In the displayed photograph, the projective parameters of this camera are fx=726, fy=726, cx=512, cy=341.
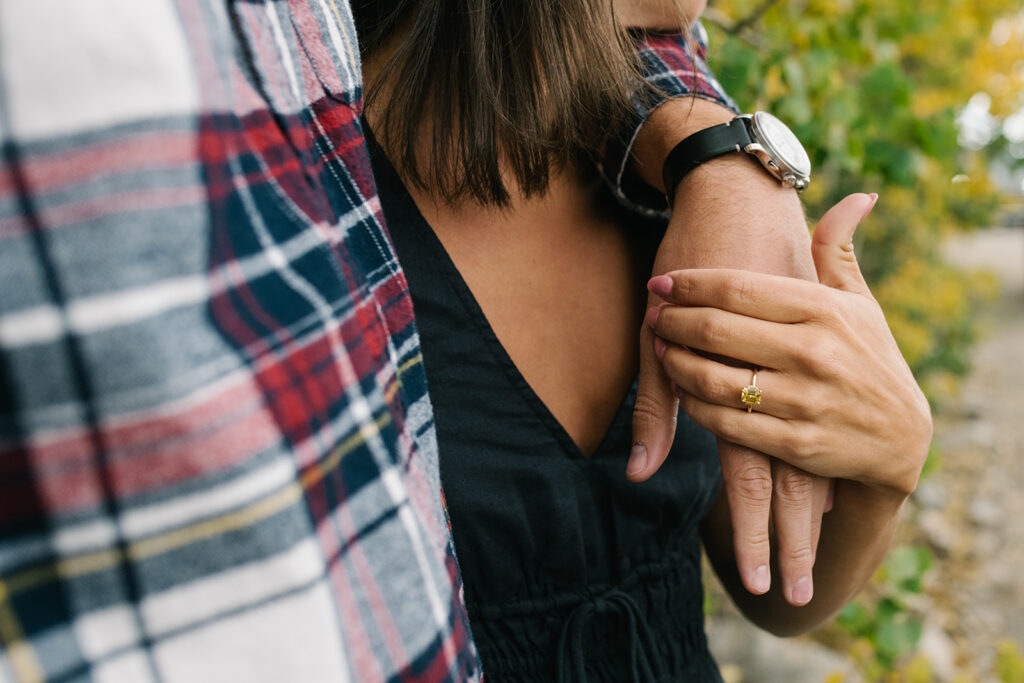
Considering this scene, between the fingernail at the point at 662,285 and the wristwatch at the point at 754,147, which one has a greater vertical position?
the wristwatch at the point at 754,147

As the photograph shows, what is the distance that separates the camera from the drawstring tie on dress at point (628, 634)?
106 cm

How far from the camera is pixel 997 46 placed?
311cm

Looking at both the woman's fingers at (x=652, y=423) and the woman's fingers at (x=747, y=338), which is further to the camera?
the woman's fingers at (x=652, y=423)

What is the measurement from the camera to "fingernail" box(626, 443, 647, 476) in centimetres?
93

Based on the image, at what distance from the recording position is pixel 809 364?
80 cm

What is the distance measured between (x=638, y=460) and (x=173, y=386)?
0.64m

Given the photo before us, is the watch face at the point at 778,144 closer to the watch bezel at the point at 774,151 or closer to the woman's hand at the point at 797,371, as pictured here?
the watch bezel at the point at 774,151

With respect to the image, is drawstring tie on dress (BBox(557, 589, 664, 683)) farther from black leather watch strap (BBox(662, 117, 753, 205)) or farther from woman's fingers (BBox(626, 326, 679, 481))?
black leather watch strap (BBox(662, 117, 753, 205))

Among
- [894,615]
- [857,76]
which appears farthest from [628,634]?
[857,76]

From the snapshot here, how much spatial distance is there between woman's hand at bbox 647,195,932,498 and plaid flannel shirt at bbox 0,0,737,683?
440 mm

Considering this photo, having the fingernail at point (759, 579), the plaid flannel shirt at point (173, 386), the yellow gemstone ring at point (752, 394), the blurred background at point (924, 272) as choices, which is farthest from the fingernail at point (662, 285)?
the blurred background at point (924, 272)

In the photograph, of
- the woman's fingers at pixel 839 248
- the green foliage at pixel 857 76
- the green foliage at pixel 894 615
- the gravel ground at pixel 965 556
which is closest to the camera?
Result: the woman's fingers at pixel 839 248

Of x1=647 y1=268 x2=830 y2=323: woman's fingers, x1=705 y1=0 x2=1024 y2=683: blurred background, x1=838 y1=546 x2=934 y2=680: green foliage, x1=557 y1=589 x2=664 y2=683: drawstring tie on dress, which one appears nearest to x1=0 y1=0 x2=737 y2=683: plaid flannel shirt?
x1=647 y1=268 x2=830 y2=323: woman's fingers

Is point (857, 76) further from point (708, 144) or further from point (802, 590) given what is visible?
point (802, 590)
